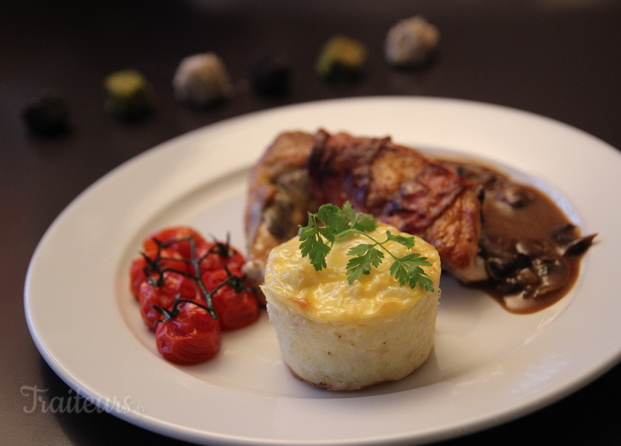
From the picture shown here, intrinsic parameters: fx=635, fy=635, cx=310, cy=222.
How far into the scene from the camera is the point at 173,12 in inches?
381

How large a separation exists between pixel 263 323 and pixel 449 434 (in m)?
1.66

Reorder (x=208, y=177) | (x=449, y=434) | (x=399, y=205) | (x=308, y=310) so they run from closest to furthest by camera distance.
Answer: (x=449, y=434) < (x=308, y=310) < (x=399, y=205) < (x=208, y=177)

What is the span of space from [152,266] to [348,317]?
175 cm

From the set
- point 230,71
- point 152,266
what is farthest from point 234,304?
point 230,71

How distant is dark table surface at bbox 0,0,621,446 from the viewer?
3.57 m

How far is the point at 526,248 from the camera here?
427 cm

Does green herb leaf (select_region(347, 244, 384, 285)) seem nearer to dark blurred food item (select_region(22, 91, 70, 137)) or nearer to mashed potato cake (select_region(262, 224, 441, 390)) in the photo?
mashed potato cake (select_region(262, 224, 441, 390))

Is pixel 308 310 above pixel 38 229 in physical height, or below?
above

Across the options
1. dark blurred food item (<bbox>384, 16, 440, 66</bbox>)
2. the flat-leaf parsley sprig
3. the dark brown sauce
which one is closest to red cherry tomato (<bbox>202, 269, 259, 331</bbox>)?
the flat-leaf parsley sprig

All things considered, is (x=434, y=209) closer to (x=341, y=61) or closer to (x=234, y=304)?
(x=234, y=304)

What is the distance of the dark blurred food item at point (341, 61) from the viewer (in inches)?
292

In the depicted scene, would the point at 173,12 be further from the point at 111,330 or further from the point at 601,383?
the point at 601,383

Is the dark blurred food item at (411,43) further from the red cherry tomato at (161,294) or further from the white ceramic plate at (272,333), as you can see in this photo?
the red cherry tomato at (161,294)

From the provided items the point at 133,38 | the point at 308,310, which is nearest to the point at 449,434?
the point at 308,310
